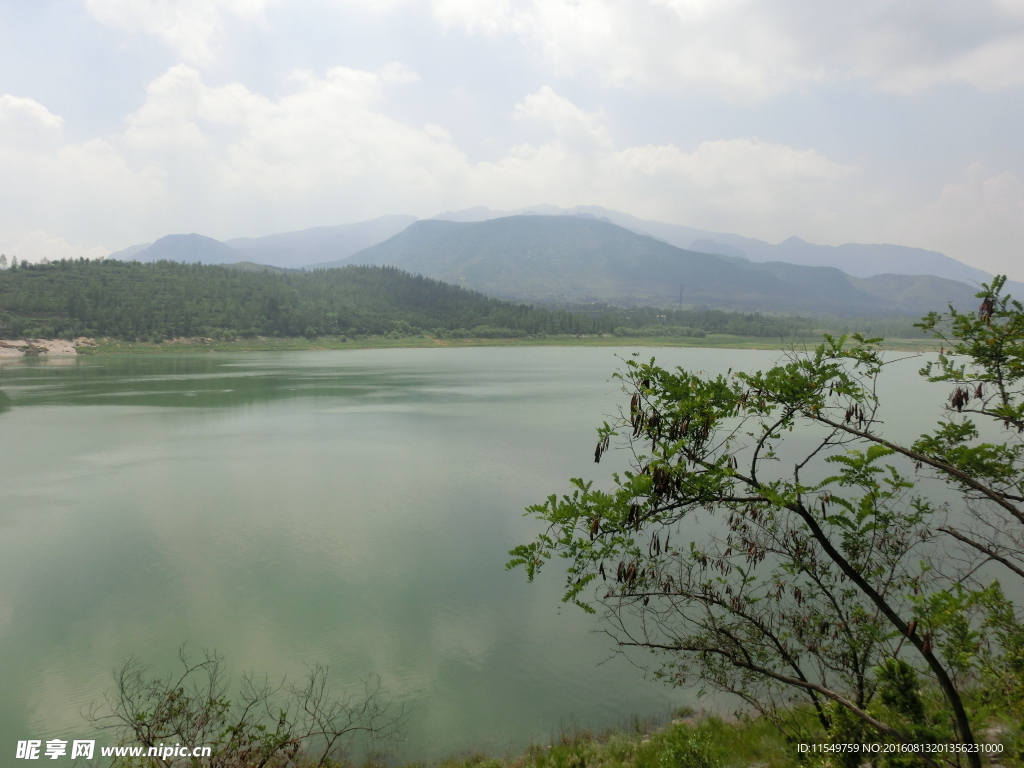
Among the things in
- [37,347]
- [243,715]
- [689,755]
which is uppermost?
[37,347]

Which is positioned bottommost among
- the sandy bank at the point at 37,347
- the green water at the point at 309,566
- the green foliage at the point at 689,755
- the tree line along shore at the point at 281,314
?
the green water at the point at 309,566

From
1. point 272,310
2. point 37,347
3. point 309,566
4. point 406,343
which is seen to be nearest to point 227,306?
point 272,310

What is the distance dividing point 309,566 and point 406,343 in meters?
73.9

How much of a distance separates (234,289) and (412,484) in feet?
263

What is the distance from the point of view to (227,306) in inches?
2972

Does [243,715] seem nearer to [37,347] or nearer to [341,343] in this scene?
[37,347]

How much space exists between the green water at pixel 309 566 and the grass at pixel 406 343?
42.3 m

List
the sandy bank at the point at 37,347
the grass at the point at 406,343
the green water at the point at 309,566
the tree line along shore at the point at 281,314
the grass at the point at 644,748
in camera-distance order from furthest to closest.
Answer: the tree line along shore at the point at 281,314 < the grass at the point at 406,343 < the sandy bank at the point at 37,347 < the green water at the point at 309,566 < the grass at the point at 644,748

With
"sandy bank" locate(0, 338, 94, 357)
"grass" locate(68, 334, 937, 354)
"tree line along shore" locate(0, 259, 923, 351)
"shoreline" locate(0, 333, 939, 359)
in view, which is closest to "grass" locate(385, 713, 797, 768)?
"shoreline" locate(0, 333, 939, 359)

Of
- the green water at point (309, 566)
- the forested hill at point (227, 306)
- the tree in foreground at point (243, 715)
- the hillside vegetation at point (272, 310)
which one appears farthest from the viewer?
the hillside vegetation at point (272, 310)

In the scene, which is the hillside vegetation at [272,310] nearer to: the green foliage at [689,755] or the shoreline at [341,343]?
the shoreline at [341,343]

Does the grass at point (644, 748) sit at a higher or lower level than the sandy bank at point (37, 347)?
lower

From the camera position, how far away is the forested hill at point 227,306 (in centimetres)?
6266

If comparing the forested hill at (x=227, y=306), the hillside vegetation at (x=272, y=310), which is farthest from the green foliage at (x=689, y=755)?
the forested hill at (x=227, y=306)
